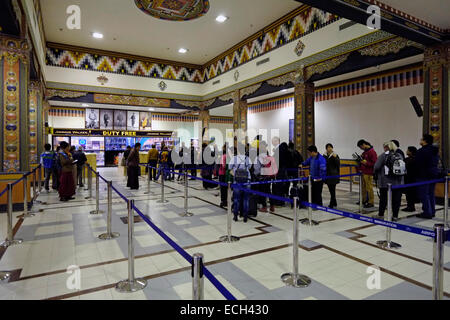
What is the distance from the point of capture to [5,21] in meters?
4.89

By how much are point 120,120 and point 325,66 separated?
11.5 m

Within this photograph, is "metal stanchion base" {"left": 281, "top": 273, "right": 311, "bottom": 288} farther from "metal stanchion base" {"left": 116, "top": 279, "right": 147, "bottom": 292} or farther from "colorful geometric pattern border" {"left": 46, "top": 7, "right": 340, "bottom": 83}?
"colorful geometric pattern border" {"left": 46, "top": 7, "right": 340, "bottom": 83}

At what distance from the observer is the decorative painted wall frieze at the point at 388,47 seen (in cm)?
574

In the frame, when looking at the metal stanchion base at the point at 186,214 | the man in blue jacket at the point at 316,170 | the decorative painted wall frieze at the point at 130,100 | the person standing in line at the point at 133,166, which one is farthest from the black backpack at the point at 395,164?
the decorative painted wall frieze at the point at 130,100

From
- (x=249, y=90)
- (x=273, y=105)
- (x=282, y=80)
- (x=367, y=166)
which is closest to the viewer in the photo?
(x=367, y=166)

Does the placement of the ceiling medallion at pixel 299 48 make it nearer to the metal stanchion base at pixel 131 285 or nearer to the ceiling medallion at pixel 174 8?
the ceiling medallion at pixel 174 8

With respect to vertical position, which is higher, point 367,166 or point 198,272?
point 367,166

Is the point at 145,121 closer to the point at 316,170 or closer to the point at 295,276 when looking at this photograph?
the point at 316,170

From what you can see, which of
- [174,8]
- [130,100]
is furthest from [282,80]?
[130,100]

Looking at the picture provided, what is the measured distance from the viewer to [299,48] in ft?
26.4
